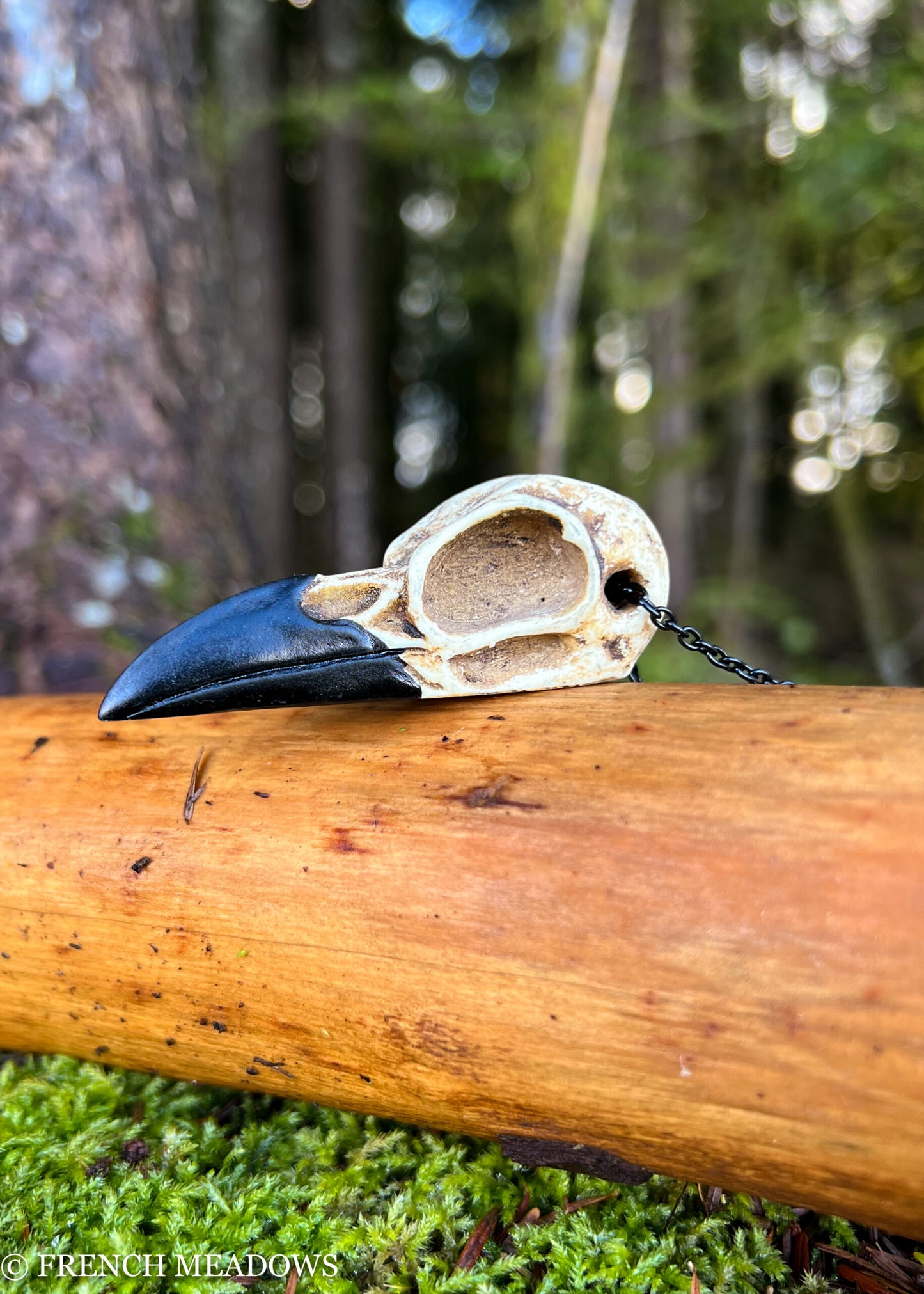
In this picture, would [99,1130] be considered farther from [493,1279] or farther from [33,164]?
[33,164]

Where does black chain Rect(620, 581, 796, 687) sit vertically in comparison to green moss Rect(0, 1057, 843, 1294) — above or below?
above

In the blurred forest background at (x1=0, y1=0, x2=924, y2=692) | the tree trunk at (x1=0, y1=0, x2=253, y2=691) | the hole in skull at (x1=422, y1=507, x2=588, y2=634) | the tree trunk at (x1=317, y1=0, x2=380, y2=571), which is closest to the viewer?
the hole in skull at (x1=422, y1=507, x2=588, y2=634)

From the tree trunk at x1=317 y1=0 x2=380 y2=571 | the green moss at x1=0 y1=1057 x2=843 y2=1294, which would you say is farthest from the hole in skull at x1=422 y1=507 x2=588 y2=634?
the tree trunk at x1=317 y1=0 x2=380 y2=571

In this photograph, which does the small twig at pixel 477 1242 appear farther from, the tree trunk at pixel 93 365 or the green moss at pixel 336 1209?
the tree trunk at pixel 93 365

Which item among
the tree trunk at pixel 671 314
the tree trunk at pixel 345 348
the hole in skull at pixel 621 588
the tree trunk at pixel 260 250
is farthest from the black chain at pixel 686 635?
the tree trunk at pixel 345 348

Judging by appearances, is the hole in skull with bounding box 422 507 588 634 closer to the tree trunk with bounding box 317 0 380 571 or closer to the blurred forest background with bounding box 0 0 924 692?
the blurred forest background with bounding box 0 0 924 692

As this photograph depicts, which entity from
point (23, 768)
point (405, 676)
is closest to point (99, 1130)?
point (23, 768)

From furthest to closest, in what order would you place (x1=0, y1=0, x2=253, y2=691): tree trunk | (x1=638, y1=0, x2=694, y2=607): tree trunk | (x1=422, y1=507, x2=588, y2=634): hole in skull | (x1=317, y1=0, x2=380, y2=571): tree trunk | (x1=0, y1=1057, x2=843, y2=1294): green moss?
1. (x1=317, y1=0, x2=380, y2=571): tree trunk
2. (x1=638, y1=0, x2=694, y2=607): tree trunk
3. (x1=0, y1=0, x2=253, y2=691): tree trunk
4. (x1=422, y1=507, x2=588, y2=634): hole in skull
5. (x1=0, y1=1057, x2=843, y2=1294): green moss
